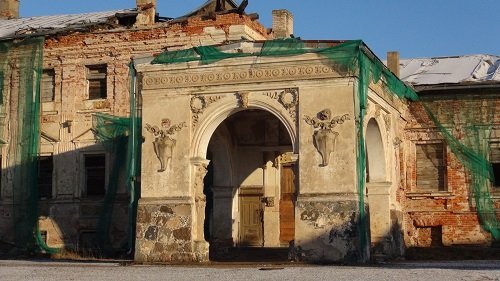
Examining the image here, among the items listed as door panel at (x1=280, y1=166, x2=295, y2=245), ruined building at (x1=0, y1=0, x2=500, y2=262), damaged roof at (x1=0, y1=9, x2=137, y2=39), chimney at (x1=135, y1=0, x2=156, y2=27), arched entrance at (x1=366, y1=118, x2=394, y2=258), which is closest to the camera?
ruined building at (x1=0, y1=0, x2=500, y2=262)

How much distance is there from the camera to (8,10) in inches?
1271

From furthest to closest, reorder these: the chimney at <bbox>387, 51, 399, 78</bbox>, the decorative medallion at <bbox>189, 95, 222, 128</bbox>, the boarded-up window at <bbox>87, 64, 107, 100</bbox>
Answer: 1. the boarded-up window at <bbox>87, 64, 107, 100</bbox>
2. the chimney at <bbox>387, 51, 399, 78</bbox>
3. the decorative medallion at <bbox>189, 95, 222, 128</bbox>

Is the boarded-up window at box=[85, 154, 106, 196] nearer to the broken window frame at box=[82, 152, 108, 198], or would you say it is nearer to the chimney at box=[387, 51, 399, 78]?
the broken window frame at box=[82, 152, 108, 198]

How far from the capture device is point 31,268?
17422mm

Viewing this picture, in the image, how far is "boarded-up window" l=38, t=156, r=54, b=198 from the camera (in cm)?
2670

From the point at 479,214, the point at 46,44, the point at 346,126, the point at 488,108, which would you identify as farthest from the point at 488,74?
the point at 46,44

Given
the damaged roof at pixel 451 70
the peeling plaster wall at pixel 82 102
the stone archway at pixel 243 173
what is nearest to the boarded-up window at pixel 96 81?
the peeling plaster wall at pixel 82 102

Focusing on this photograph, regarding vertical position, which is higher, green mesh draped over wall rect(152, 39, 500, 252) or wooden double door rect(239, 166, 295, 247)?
green mesh draped over wall rect(152, 39, 500, 252)

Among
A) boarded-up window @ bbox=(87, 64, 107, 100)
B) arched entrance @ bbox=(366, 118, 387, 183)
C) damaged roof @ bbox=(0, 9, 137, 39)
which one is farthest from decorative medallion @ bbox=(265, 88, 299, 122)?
damaged roof @ bbox=(0, 9, 137, 39)

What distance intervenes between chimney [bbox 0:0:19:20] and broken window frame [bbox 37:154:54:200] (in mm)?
7954

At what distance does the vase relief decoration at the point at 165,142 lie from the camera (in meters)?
19.6

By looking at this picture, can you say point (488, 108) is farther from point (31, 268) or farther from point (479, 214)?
point (31, 268)

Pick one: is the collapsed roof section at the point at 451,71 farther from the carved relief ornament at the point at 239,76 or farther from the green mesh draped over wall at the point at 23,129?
the green mesh draped over wall at the point at 23,129

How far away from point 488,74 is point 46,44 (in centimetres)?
1407
